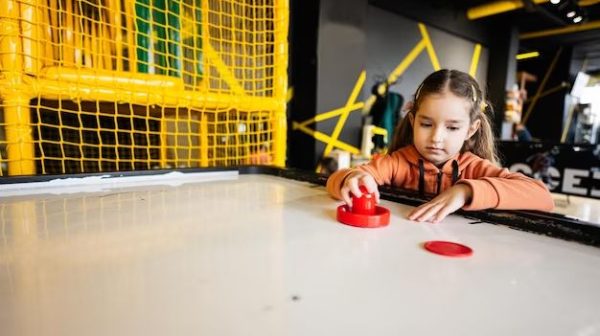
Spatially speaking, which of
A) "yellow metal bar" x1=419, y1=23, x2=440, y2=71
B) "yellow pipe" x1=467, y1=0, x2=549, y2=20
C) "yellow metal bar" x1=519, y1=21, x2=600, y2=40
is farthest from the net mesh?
"yellow metal bar" x1=519, y1=21, x2=600, y2=40

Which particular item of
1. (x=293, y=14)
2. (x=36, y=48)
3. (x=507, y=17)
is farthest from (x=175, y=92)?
(x=507, y=17)

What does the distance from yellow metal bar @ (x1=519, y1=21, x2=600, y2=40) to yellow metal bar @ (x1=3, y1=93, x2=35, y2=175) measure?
5.98 metres

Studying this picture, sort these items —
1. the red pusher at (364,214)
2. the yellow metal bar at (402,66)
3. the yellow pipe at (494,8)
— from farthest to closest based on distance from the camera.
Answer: the yellow pipe at (494,8)
the yellow metal bar at (402,66)
the red pusher at (364,214)

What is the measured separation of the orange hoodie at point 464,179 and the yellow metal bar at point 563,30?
207 inches

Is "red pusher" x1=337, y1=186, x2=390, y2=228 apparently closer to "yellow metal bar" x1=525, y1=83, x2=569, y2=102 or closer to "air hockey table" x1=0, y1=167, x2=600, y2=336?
"air hockey table" x1=0, y1=167, x2=600, y2=336

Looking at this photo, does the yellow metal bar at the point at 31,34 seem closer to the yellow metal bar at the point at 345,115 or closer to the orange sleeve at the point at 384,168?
the orange sleeve at the point at 384,168

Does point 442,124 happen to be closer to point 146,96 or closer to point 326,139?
point 146,96

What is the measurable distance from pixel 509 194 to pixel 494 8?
4.03 meters

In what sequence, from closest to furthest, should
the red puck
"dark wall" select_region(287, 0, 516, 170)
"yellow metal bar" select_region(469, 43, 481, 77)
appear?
the red puck < "dark wall" select_region(287, 0, 516, 170) < "yellow metal bar" select_region(469, 43, 481, 77)

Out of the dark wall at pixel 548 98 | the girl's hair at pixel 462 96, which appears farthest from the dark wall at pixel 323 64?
the dark wall at pixel 548 98

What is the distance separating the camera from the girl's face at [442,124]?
84cm

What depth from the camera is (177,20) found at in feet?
4.77

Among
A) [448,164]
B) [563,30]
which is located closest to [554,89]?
[563,30]

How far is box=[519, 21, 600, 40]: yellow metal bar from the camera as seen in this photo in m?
4.62
